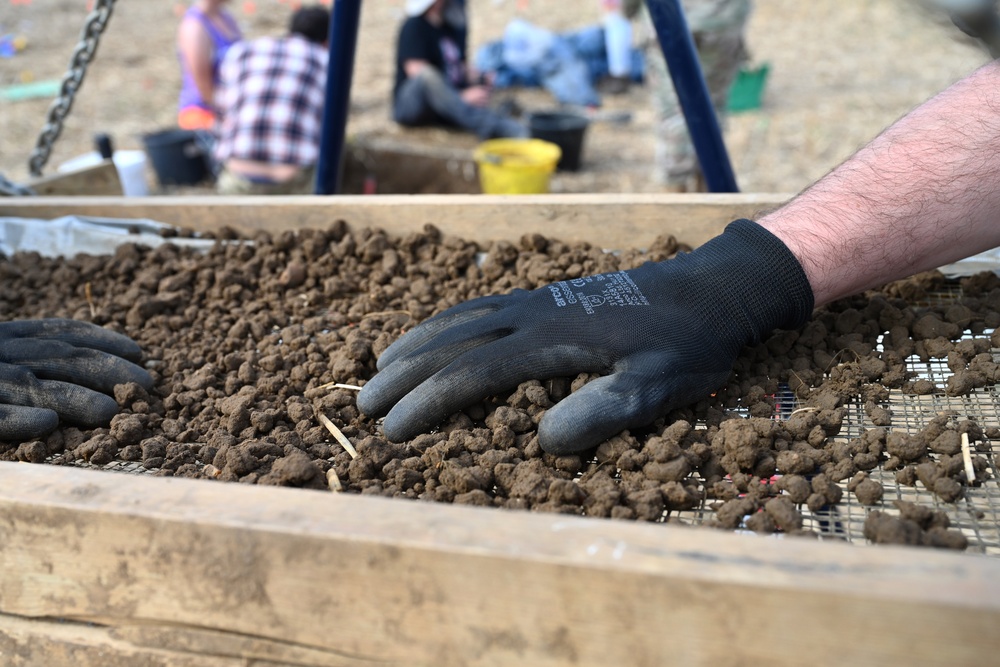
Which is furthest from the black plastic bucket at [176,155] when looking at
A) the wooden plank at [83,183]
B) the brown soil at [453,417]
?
the brown soil at [453,417]

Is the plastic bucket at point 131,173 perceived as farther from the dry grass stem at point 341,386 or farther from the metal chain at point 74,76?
the dry grass stem at point 341,386

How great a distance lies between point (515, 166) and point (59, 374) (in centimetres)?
317

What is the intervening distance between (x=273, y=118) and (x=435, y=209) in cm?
266

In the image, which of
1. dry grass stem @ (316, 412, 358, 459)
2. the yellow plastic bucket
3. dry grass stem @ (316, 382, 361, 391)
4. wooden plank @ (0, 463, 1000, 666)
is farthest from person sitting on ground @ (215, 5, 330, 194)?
wooden plank @ (0, 463, 1000, 666)

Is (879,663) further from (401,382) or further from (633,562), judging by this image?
(401,382)

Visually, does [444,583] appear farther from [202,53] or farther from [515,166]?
[202,53]

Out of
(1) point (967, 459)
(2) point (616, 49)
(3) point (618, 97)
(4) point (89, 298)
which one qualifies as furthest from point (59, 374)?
(3) point (618, 97)

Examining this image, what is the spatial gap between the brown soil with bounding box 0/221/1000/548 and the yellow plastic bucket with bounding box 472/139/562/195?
97.7 inches

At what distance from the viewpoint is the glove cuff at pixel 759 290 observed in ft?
4.74

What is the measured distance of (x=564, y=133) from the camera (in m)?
5.29

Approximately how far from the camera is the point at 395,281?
6.22ft

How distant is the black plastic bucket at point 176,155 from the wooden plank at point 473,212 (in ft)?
10.2

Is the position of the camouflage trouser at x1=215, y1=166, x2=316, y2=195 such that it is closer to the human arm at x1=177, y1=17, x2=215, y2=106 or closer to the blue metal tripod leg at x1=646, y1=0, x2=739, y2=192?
the human arm at x1=177, y1=17, x2=215, y2=106

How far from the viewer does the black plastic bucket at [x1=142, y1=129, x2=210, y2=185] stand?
5.19 meters
